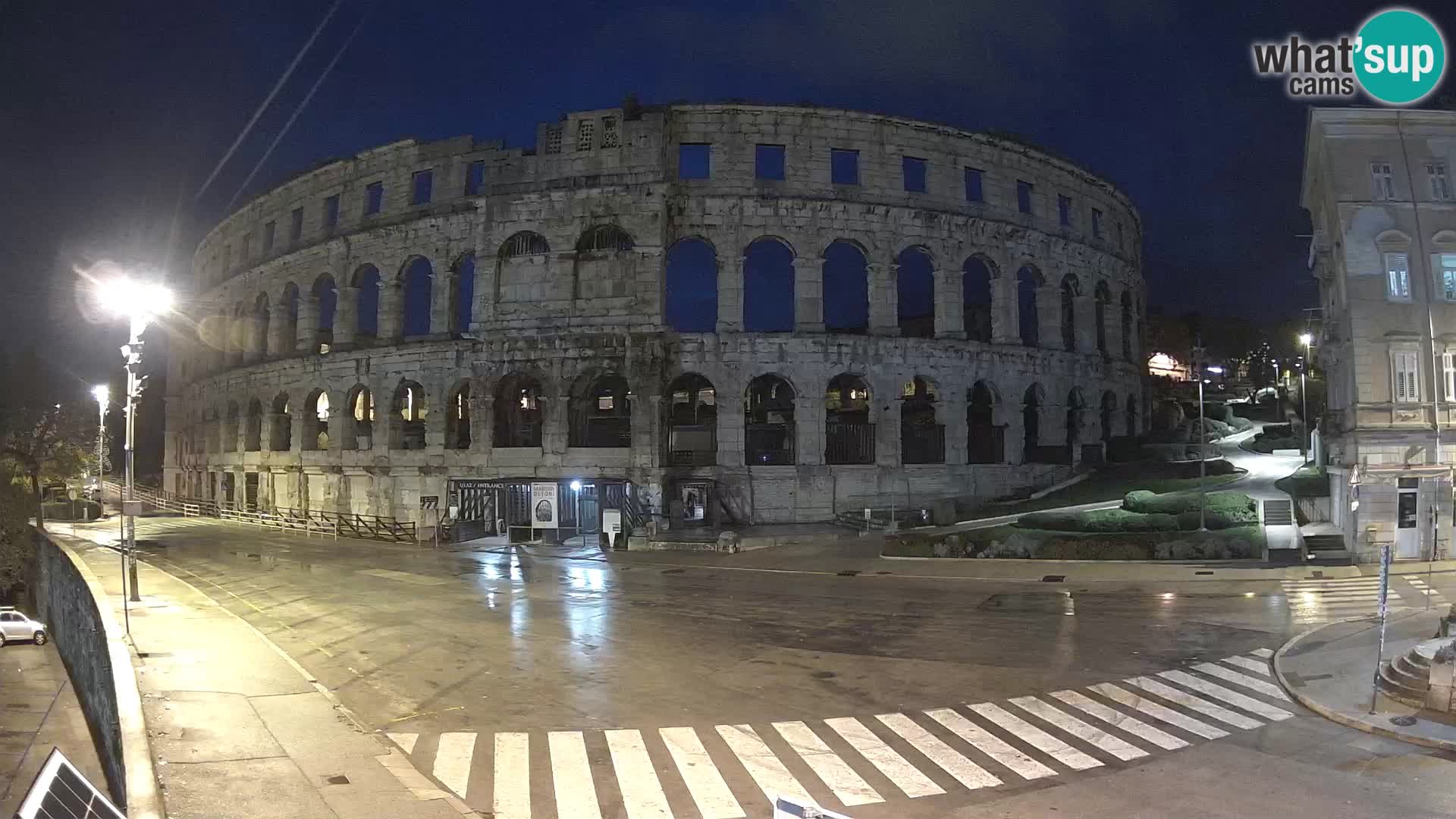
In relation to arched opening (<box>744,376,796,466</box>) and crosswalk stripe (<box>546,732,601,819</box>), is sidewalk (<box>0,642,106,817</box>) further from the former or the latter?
arched opening (<box>744,376,796,466</box>)

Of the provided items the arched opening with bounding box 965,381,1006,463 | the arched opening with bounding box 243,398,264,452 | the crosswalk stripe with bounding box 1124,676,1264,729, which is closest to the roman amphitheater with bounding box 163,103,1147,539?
the arched opening with bounding box 965,381,1006,463

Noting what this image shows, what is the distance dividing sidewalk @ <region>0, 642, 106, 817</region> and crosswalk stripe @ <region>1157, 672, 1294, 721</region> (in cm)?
2149

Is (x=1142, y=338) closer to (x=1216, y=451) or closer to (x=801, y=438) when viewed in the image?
(x=1216, y=451)

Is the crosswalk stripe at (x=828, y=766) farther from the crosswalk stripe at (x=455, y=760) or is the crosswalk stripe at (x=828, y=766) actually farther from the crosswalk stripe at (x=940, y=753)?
the crosswalk stripe at (x=455, y=760)

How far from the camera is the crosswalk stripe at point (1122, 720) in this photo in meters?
11.5

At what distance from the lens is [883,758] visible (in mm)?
10953

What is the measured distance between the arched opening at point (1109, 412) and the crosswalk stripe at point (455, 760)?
47.0 meters

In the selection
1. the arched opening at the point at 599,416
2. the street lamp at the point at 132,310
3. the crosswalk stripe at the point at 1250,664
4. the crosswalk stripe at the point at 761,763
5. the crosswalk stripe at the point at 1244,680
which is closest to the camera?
the crosswalk stripe at the point at 761,763

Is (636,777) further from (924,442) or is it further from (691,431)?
(691,431)

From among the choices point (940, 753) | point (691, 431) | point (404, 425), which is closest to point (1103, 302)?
point (691, 431)

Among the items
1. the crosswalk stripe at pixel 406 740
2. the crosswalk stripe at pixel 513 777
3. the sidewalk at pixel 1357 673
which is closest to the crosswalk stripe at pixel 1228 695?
the sidewalk at pixel 1357 673

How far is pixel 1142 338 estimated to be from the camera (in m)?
57.1

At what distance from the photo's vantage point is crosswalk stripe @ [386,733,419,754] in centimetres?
1132

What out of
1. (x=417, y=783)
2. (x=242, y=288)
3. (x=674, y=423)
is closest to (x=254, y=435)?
(x=242, y=288)
